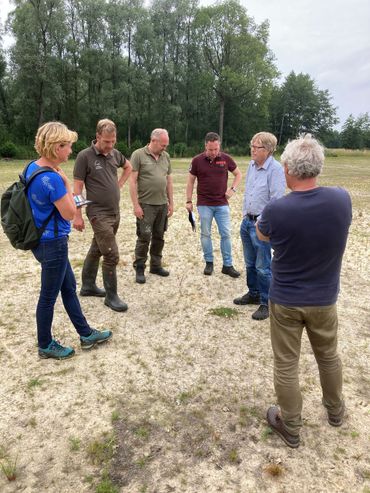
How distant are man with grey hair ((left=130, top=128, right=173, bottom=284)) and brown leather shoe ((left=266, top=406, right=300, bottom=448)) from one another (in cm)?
308

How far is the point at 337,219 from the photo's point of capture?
7.31 ft

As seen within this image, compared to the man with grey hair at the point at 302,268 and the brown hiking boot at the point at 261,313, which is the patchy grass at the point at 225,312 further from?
the man with grey hair at the point at 302,268

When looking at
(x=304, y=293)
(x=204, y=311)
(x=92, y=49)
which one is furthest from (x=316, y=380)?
(x=92, y=49)

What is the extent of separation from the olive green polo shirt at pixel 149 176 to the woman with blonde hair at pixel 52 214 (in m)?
2.02

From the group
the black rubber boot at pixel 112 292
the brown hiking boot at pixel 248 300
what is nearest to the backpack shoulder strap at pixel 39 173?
the black rubber boot at pixel 112 292

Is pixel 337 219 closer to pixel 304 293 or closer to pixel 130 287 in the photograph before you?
pixel 304 293

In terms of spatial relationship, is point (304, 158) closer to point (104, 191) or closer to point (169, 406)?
point (169, 406)

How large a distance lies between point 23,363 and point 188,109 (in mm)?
50333

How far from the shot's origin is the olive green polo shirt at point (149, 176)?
5172mm

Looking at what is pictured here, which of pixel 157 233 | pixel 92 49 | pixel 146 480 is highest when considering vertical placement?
pixel 92 49

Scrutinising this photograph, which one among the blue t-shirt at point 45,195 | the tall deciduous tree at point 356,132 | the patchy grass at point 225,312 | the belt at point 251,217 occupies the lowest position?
the patchy grass at point 225,312

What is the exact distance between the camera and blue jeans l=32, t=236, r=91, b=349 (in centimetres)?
314

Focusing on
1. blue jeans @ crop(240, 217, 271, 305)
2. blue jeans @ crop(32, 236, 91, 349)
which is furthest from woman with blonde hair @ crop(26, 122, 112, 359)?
blue jeans @ crop(240, 217, 271, 305)

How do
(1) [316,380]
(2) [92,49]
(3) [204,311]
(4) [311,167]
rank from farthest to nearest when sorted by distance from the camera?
(2) [92,49]
(3) [204,311]
(1) [316,380]
(4) [311,167]
